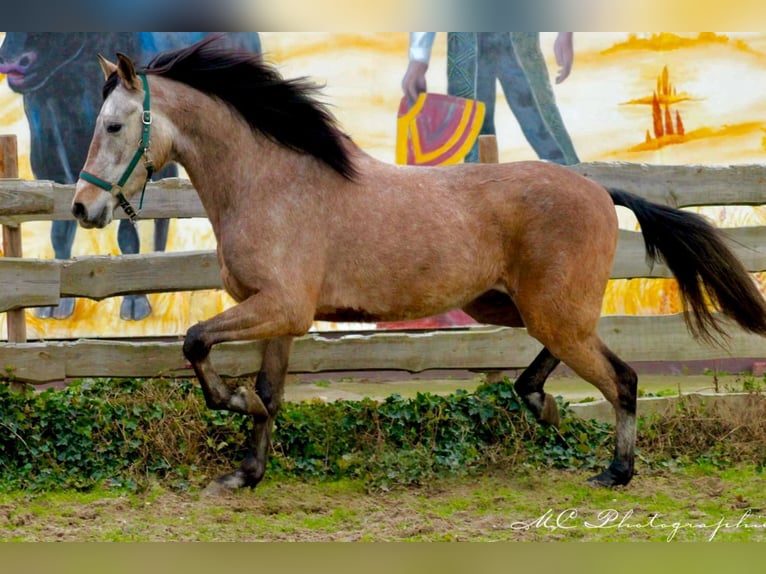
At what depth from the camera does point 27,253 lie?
28.6ft

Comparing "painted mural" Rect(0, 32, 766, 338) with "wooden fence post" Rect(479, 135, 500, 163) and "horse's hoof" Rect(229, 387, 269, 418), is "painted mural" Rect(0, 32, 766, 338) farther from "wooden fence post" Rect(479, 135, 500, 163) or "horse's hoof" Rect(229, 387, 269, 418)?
"horse's hoof" Rect(229, 387, 269, 418)

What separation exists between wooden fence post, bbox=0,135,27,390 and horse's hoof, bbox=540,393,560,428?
3.37 m

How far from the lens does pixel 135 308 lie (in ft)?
29.0

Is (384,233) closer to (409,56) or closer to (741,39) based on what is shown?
A: (409,56)

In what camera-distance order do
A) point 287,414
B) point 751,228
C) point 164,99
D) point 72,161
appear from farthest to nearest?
point 72,161
point 751,228
point 287,414
point 164,99

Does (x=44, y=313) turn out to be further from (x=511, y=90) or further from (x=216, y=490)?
(x=511, y=90)

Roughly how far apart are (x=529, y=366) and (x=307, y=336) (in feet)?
4.96

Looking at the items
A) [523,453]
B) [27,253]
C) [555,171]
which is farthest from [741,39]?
[27,253]

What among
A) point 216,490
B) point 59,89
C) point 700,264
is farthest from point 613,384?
point 59,89

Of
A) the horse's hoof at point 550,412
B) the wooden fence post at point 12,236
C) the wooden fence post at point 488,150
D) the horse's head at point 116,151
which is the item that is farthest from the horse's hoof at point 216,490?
the wooden fence post at point 488,150

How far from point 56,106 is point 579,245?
16.4 ft

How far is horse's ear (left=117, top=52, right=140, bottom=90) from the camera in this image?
5.34m

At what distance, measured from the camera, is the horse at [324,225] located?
5.48 meters

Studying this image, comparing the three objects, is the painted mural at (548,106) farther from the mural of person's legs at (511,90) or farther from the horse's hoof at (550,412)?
the horse's hoof at (550,412)
